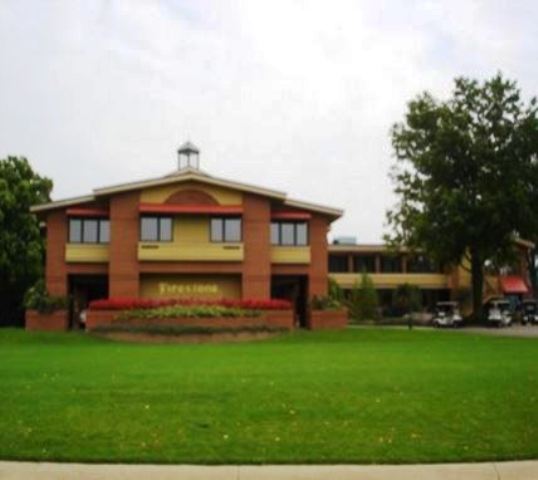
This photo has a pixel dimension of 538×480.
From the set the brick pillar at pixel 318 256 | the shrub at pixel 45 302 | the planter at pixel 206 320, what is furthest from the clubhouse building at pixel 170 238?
the planter at pixel 206 320

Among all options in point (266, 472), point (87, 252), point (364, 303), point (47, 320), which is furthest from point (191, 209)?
point (266, 472)

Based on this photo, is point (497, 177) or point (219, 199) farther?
point (497, 177)

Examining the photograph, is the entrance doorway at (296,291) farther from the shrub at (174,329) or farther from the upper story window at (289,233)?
the shrub at (174,329)

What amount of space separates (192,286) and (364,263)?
37.7 meters

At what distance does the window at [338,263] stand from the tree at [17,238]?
33.1 metres

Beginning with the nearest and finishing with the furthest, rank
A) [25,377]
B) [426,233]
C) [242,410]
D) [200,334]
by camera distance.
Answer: [242,410], [25,377], [200,334], [426,233]

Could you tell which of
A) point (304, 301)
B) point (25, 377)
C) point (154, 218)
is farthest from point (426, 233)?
point (25, 377)

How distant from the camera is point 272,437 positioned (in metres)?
10.9

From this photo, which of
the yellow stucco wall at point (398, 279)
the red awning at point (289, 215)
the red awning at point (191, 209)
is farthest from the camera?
the yellow stucco wall at point (398, 279)

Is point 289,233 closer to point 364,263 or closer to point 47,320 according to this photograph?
point 47,320

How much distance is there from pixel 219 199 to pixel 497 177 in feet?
67.0

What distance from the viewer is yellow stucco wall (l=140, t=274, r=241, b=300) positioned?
47.8 metres

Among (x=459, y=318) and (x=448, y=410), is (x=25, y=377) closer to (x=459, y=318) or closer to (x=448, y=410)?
(x=448, y=410)

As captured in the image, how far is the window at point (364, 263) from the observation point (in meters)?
82.6
